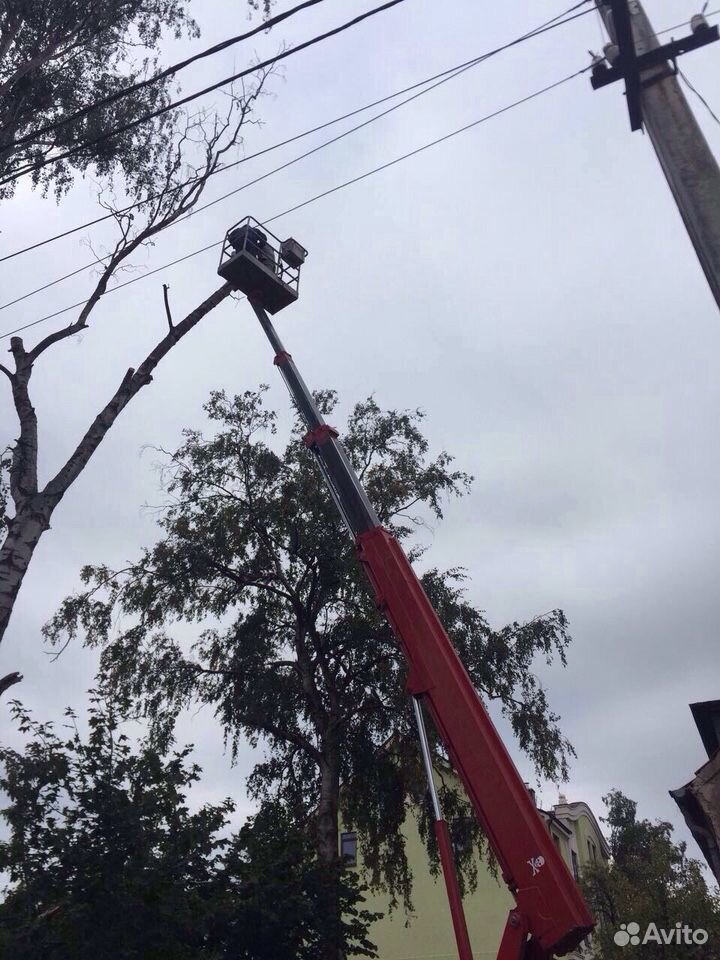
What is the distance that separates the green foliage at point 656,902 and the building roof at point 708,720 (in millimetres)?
8500

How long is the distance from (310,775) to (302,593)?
3630mm

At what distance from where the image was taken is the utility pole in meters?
6.38

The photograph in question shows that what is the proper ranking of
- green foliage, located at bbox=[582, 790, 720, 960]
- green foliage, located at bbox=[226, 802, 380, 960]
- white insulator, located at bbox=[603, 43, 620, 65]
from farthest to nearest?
1. green foliage, located at bbox=[582, 790, 720, 960]
2. green foliage, located at bbox=[226, 802, 380, 960]
3. white insulator, located at bbox=[603, 43, 620, 65]

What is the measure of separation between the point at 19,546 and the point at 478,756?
17.9 ft

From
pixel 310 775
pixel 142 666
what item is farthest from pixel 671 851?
pixel 142 666

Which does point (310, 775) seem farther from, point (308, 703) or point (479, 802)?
point (479, 802)

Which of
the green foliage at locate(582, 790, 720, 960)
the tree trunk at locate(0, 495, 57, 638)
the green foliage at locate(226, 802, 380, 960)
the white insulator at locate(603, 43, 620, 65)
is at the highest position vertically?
the white insulator at locate(603, 43, 620, 65)

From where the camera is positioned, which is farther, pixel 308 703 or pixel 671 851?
pixel 671 851

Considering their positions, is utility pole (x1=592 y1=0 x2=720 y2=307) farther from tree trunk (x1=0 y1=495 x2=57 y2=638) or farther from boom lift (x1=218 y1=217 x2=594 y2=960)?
tree trunk (x1=0 y1=495 x2=57 y2=638)

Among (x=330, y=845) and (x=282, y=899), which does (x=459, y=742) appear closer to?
(x=282, y=899)

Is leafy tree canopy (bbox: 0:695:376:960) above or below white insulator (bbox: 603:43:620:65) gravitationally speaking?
below

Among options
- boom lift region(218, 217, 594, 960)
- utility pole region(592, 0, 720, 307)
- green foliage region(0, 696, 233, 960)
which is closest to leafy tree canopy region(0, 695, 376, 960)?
green foliage region(0, 696, 233, 960)

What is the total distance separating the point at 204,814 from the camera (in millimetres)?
12883

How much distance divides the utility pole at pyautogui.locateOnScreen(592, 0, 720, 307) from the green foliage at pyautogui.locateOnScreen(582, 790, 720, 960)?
19780 millimetres
